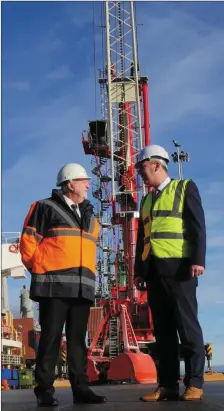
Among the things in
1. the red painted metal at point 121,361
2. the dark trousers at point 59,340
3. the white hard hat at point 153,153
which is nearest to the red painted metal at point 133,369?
the red painted metal at point 121,361

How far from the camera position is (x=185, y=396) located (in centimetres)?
376

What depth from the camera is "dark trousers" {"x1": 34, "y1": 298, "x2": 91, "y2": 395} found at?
4020mm

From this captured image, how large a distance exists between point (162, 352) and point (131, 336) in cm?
1675

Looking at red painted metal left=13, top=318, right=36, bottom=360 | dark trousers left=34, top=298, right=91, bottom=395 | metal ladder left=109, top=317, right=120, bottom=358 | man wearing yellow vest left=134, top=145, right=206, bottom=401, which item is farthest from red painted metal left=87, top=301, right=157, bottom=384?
red painted metal left=13, top=318, right=36, bottom=360

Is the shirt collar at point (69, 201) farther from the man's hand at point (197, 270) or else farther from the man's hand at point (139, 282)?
the man's hand at point (197, 270)

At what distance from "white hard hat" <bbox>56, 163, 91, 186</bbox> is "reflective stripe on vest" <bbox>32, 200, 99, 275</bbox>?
0.77ft

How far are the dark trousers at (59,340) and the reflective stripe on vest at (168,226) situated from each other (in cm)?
71

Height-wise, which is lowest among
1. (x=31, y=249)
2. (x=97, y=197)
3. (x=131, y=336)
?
(x=131, y=336)

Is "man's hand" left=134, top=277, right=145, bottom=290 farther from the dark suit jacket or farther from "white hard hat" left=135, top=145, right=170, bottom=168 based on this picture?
"white hard hat" left=135, top=145, right=170, bottom=168

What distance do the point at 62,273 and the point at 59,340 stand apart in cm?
52

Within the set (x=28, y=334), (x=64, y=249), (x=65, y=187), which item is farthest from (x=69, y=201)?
(x=28, y=334)

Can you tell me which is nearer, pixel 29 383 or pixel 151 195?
pixel 151 195

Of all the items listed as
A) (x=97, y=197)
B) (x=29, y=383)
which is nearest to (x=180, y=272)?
(x=29, y=383)

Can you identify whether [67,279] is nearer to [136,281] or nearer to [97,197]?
[136,281]
